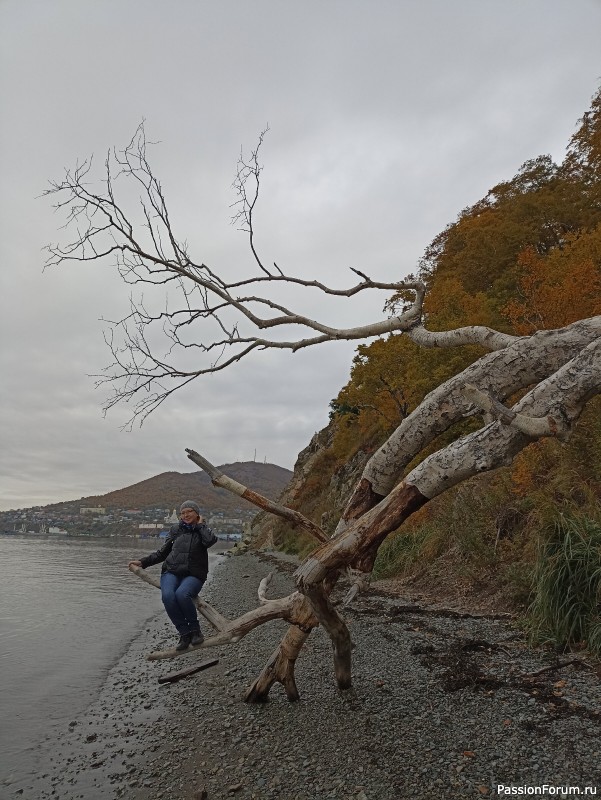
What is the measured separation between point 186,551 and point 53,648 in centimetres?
954

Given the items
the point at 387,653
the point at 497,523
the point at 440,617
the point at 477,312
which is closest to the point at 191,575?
the point at 387,653

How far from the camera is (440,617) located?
9.78m

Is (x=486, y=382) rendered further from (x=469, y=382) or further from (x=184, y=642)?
(x=184, y=642)

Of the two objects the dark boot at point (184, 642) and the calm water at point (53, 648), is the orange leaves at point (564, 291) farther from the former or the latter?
the calm water at point (53, 648)

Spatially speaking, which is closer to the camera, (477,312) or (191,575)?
(191,575)

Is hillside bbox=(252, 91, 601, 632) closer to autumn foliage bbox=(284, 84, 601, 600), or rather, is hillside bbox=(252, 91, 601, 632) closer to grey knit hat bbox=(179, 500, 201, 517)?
autumn foliage bbox=(284, 84, 601, 600)

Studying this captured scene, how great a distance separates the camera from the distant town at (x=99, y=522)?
6555 inches

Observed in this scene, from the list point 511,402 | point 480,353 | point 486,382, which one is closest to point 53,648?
point 486,382

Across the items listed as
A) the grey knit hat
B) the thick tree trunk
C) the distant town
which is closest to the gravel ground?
the thick tree trunk

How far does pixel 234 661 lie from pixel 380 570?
864 cm

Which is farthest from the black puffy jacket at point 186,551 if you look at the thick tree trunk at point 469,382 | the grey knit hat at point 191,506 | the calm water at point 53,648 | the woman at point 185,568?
the calm water at point 53,648

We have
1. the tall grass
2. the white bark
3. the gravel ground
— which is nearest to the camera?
the gravel ground

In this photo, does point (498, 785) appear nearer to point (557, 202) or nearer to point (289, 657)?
point (289, 657)

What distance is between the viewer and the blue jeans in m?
6.11
